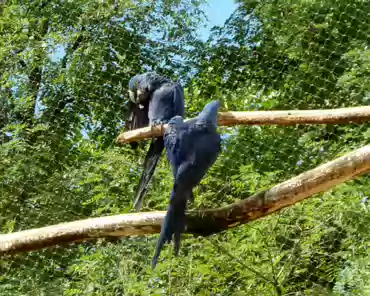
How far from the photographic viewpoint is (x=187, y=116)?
6.98 ft

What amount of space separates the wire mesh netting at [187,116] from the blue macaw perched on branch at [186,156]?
0.37 m

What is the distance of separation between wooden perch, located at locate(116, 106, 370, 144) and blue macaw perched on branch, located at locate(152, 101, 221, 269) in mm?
150

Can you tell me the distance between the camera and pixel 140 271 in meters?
1.71

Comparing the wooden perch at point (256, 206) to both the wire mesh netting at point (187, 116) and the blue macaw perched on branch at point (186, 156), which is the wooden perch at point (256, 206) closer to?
the blue macaw perched on branch at point (186, 156)

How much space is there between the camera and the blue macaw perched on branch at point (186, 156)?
1168mm

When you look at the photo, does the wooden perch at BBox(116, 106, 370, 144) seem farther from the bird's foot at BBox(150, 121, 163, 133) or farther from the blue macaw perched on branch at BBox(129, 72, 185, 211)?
the blue macaw perched on branch at BBox(129, 72, 185, 211)

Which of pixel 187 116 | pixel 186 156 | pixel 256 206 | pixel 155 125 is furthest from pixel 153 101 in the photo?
pixel 256 206

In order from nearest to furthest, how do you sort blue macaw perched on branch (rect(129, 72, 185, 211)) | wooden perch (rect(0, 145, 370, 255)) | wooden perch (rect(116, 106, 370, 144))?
wooden perch (rect(0, 145, 370, 255)), wooden perch (rect(116, 106, 370, 144)), blue macaw perched on branch (rect(129, 72, 185, 211))

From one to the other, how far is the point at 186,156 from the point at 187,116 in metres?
0.87

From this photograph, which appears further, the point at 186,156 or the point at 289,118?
the point at 289,118

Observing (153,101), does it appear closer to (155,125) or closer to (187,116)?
(155,125)

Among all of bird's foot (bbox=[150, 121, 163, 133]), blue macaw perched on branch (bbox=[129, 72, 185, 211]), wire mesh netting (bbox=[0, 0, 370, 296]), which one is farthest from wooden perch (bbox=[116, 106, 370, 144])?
wire mesh netting (bbox=[0, 0, 370, 296])

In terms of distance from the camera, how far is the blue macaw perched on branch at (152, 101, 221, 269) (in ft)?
3.83

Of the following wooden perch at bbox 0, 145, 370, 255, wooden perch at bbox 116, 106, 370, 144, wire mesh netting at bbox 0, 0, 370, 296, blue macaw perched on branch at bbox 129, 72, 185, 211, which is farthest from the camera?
blue macaw perched on branch at bbox 129, 72, 185, 211
